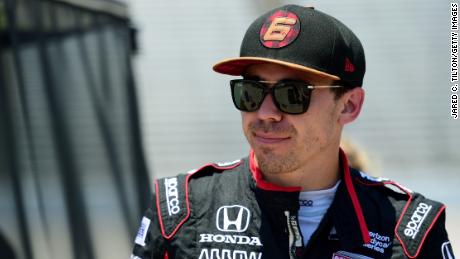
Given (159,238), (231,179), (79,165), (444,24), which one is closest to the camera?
(159,238)

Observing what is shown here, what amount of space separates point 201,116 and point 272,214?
10.0m

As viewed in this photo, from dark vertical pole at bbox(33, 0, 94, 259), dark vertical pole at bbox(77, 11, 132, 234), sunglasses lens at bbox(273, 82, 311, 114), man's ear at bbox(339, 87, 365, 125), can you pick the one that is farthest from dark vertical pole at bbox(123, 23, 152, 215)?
sunglasses lens at bbox(273, 82, 311, 114)

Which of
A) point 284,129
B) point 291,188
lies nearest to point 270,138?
point 284,129

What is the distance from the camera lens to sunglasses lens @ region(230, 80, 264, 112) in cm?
224

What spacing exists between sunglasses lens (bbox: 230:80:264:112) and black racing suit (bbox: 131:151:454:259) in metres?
0.20

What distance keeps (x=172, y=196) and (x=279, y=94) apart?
16.1 inches

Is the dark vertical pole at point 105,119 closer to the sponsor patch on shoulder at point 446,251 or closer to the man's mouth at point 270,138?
A: the man's mouth at point 270,138

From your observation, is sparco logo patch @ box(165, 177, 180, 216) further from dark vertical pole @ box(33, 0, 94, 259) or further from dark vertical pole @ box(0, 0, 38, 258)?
dark vertical pole @ box(33, 0, 94, 259)

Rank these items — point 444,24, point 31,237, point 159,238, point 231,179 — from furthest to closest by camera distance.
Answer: point 444,24 → point 31,237 → point 231,179 → point 159,238

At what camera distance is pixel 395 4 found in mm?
13602

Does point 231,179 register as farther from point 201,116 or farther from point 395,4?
point 395,4

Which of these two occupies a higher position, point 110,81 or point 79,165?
point 110,81

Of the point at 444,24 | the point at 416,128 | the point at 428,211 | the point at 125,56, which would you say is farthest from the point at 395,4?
the point at 428,211

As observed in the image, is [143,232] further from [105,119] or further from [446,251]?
[105,119]
